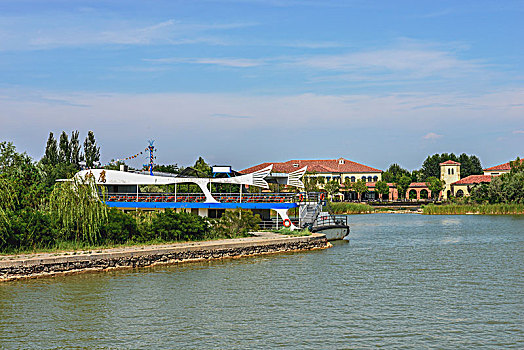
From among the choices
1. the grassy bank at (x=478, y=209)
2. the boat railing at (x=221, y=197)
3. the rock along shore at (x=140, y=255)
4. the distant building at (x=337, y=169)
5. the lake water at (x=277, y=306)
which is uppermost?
the distant building at (x=337, y=169)

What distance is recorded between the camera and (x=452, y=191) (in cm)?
13550

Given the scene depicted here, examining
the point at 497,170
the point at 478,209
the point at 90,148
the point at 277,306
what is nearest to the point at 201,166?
the point at 90,148

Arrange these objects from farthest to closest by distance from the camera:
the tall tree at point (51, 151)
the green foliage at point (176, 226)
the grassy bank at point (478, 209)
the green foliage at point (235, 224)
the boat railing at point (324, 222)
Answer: the grassy bank at point (478, 209), the tall tree at point (51, 151), the boat railing at point (324, 222), the green foliage at point (235, 224), the green foliage at point (176, 226)

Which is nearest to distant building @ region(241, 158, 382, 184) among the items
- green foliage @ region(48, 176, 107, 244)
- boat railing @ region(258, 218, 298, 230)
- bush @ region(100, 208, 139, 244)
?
boat railing @ region(258, 218, 298, 230)

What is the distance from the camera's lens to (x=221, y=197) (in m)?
40.8

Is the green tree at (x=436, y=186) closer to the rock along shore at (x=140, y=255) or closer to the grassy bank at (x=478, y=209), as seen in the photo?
the grassy bank at (x=478, y=209)

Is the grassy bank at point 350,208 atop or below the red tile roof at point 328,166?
below

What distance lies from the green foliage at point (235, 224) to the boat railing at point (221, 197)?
221 cm

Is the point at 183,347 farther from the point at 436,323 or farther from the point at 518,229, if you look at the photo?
the point at 518,229

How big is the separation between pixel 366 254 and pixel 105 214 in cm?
1505

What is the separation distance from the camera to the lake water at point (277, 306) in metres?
16.8

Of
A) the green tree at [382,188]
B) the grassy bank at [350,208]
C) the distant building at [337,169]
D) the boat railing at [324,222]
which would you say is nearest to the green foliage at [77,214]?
the boat railing at [324,222]

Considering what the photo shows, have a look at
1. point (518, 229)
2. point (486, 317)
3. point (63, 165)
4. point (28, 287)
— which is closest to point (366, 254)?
point (486, 317)

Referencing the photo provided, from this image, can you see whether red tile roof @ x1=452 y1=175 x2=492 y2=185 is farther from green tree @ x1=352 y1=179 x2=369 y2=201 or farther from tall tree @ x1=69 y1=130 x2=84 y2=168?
tall tree @ x1=69 y1=130 x2=84 y2=168
